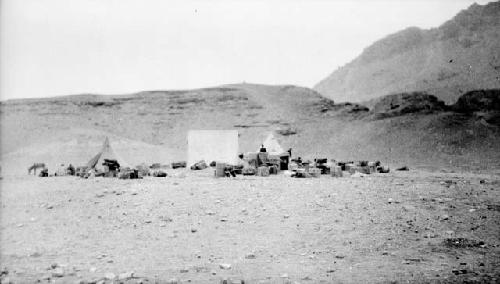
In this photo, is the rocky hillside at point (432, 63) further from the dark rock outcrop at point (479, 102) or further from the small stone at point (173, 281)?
the small stone at point (173, 281)

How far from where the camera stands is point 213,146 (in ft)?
75.3

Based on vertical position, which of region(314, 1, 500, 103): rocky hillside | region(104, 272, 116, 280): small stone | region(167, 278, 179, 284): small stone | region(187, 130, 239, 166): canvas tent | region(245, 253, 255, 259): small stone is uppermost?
region(314, 1, 500, 103): rocky hillside

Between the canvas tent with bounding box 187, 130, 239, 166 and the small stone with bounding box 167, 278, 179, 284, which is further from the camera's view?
the canvas tent with bounding box 187, 130, 239, 166

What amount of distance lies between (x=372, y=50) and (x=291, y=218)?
8647cm

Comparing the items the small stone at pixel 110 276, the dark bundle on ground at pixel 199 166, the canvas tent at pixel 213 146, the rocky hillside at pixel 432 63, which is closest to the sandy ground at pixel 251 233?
the small stone at pixel 110 276

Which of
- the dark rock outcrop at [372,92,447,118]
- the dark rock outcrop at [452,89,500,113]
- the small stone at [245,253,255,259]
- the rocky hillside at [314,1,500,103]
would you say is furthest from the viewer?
the rocky hillside at [314,1,500,103]

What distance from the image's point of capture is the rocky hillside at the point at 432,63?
49.3m

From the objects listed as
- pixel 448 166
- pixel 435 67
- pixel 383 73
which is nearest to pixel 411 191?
pixel 448 166

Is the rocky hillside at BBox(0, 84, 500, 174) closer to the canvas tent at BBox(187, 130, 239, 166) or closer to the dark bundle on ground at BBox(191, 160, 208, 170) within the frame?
the canvas tent at BBox(187, 130, 239, 166)

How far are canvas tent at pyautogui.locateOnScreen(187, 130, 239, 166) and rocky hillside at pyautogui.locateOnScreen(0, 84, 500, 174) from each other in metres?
9.07

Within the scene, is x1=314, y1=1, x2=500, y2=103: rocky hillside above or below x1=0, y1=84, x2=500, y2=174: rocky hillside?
above

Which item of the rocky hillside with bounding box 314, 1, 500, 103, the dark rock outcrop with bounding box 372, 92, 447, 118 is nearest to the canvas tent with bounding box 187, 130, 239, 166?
the dark rock outcrop with bounding box 372, 92, 447, 118

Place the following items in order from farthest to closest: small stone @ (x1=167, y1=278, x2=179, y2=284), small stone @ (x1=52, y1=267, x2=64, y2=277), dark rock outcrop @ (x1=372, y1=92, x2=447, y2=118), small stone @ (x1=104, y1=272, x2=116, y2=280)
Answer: dark rock outcrop @ (x1=372, y1=92, x2=447, y2=118) → small stone @ (x1=52, y1=267, x2=64, y2=277) → small stone @ (x1=104, y1=272, x2=116, y2=280) → small stone @ (x1=167, y1=278, x2=179, y2=284)

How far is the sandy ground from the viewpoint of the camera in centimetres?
761
